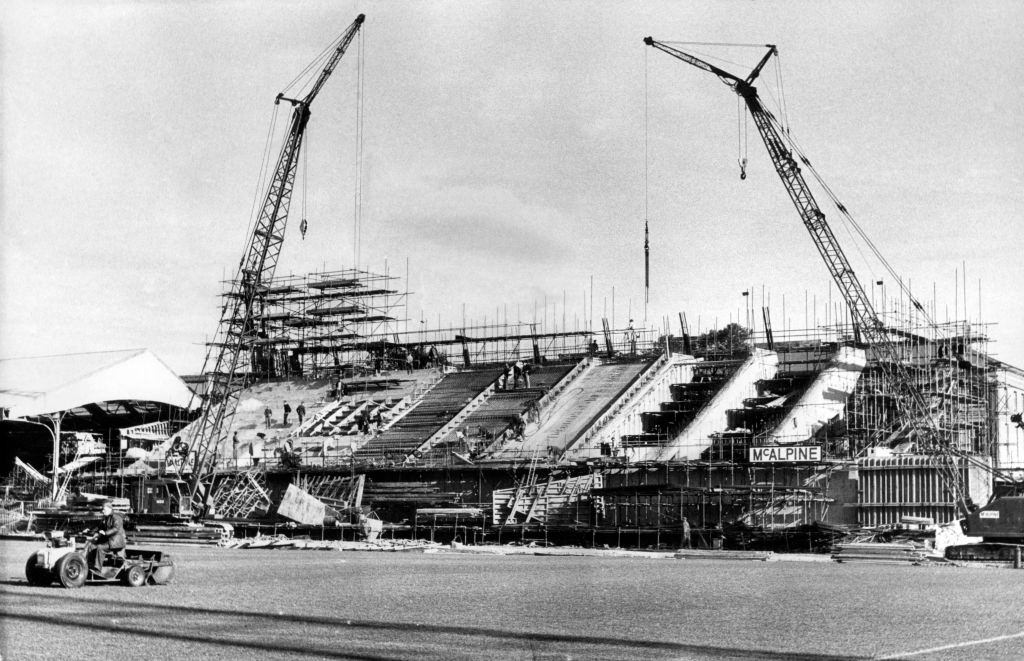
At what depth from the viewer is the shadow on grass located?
55.3 feet

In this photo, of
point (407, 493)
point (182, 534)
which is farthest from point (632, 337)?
point (182, 534)

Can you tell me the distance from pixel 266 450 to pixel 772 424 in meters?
35.5

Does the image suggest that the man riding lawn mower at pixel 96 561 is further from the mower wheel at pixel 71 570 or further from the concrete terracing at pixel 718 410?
the concrete terracing at pixel 718 410

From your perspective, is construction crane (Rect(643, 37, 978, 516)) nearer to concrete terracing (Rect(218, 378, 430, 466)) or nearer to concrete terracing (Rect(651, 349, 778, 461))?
concrete terracing (Rect(651, 349, 778, 461))

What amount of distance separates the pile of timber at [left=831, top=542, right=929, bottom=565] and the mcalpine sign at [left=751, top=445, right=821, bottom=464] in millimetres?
13562

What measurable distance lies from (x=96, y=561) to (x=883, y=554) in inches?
1262

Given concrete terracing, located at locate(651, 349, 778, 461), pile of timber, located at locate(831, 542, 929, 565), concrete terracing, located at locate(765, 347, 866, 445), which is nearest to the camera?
pile of timber, located at locate(831, 542, 929, 565)

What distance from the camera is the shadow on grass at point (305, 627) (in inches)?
664

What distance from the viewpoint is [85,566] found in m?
25.5

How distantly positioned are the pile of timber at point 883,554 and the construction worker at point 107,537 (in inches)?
1185

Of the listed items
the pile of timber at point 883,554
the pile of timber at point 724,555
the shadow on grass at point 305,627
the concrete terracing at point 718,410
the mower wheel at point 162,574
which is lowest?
the pile of timber at point 724,555

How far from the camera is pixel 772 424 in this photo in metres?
74.2

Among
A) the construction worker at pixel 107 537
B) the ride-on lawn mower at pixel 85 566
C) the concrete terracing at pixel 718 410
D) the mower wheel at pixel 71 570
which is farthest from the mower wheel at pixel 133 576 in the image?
the concrete terracing at pixel 718 410

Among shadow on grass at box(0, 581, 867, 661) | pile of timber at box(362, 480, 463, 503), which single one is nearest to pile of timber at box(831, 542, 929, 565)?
pile of timber at box(362, 480, 463, 503)
